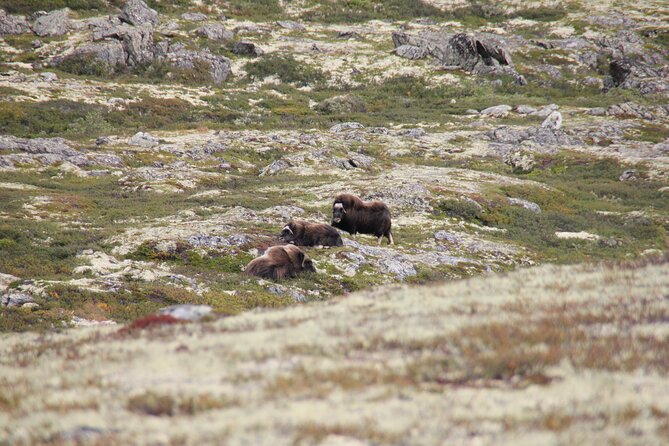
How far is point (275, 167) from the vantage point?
61781 millimetres

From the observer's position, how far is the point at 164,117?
83375mm

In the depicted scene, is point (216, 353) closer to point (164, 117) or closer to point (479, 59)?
point (164, 117)

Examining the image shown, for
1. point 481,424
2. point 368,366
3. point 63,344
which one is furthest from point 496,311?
point 63,344

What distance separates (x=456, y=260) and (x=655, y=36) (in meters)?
130

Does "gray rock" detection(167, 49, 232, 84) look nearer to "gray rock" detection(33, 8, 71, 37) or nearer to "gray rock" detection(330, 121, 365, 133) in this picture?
"gray rock" detection(33, 8, 71, 37)

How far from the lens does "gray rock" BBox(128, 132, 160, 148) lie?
6525cm

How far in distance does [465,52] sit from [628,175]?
6433 centimetres

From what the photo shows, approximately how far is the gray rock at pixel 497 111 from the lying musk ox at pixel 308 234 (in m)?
71.8

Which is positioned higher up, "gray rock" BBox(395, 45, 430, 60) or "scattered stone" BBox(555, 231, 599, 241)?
"gray rock" BBox(395, 45, 430, 60)

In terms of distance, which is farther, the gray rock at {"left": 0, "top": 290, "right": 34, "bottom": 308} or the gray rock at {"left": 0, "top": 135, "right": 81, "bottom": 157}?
the gray rock at {"left": 0, "top": 135, "right": 81, "bottom": 157}

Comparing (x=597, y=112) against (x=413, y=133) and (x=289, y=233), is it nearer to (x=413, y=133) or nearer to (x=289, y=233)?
(x=413, y=133)

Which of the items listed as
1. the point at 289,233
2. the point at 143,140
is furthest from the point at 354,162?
the point at 289,233

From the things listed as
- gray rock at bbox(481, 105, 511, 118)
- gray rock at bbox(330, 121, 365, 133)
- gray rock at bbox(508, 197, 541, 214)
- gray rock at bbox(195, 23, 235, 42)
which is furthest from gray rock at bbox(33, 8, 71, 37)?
gray rock at bbox(508, 197, 541, 214)

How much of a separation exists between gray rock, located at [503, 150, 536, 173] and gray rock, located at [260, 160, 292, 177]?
86.8 feet
